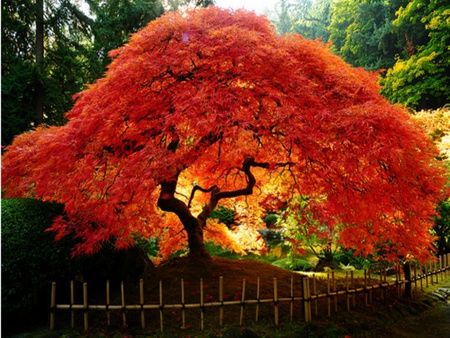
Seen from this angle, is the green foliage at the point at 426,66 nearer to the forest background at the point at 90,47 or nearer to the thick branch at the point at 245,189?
the forest background at the point at 90,47

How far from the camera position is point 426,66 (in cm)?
1550

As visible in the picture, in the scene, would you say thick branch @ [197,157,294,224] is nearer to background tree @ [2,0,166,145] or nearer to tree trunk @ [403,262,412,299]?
tree trunk @ [403,262,412,299]

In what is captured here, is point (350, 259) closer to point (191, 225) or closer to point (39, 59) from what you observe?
point (191, 225)

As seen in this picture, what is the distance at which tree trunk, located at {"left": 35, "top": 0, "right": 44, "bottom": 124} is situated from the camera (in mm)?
11930

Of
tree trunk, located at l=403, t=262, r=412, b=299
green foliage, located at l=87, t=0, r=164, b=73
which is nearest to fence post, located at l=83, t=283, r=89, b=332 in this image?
tree trunk, located at l=403, t=262, r=412, b=299

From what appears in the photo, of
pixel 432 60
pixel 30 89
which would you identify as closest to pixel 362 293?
pixel 30 89

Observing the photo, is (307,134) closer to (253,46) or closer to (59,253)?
(253,46)

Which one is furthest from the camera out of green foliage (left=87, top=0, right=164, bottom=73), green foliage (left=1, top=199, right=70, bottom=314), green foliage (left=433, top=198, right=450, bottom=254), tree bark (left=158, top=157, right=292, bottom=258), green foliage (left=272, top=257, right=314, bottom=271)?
green foliage (left=87, top=0, right=164, bottom=73)

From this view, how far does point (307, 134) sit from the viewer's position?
4.62 m

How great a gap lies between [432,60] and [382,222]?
1268 centimetres

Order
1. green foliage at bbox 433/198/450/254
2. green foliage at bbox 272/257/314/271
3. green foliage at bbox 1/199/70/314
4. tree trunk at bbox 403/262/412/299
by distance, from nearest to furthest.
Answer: green foliage at bbox 1/199/70/314, tree trunk at bbox 403/262/412/299, green foliage at bbox 433/198/450/254, green foliage at bbox 272/257/314/271

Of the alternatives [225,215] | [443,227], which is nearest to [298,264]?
[443,227]

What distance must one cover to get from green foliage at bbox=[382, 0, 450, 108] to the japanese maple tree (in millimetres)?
11542

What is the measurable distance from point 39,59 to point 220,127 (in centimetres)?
997
